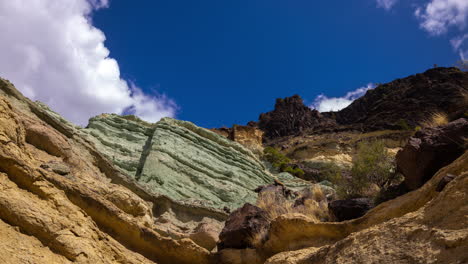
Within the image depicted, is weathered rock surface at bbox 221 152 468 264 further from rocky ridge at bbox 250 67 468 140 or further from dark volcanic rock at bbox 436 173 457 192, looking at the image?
rocky ridge at bbox 250 67 468 140

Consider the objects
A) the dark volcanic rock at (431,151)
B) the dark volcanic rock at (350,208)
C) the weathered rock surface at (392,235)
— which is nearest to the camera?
the weathered rock surface at (392,235)

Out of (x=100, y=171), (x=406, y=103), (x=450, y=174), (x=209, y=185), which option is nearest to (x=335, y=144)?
(x=406, y=103)

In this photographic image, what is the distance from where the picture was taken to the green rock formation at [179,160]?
13.5 m

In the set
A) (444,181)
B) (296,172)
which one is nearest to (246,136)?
(296,172)

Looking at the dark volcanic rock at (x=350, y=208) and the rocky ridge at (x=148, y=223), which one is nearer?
the rocky ridge at (x=148, y=223)

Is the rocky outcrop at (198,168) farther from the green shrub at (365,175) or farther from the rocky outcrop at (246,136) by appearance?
the rocky outcrop at (246,136)

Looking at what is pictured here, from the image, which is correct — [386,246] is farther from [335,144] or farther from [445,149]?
[335,144]

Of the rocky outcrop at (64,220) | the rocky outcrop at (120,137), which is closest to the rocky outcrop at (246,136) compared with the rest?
the rocky outcrop at (120,137)

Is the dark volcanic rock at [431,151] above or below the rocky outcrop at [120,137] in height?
below

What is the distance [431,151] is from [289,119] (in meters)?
80.1

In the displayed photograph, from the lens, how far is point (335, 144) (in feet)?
140

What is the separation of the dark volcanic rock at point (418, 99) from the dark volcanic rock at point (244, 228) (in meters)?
43.4

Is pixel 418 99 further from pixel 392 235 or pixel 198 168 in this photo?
pixel 392 235

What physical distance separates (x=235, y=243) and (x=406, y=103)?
5799cm
